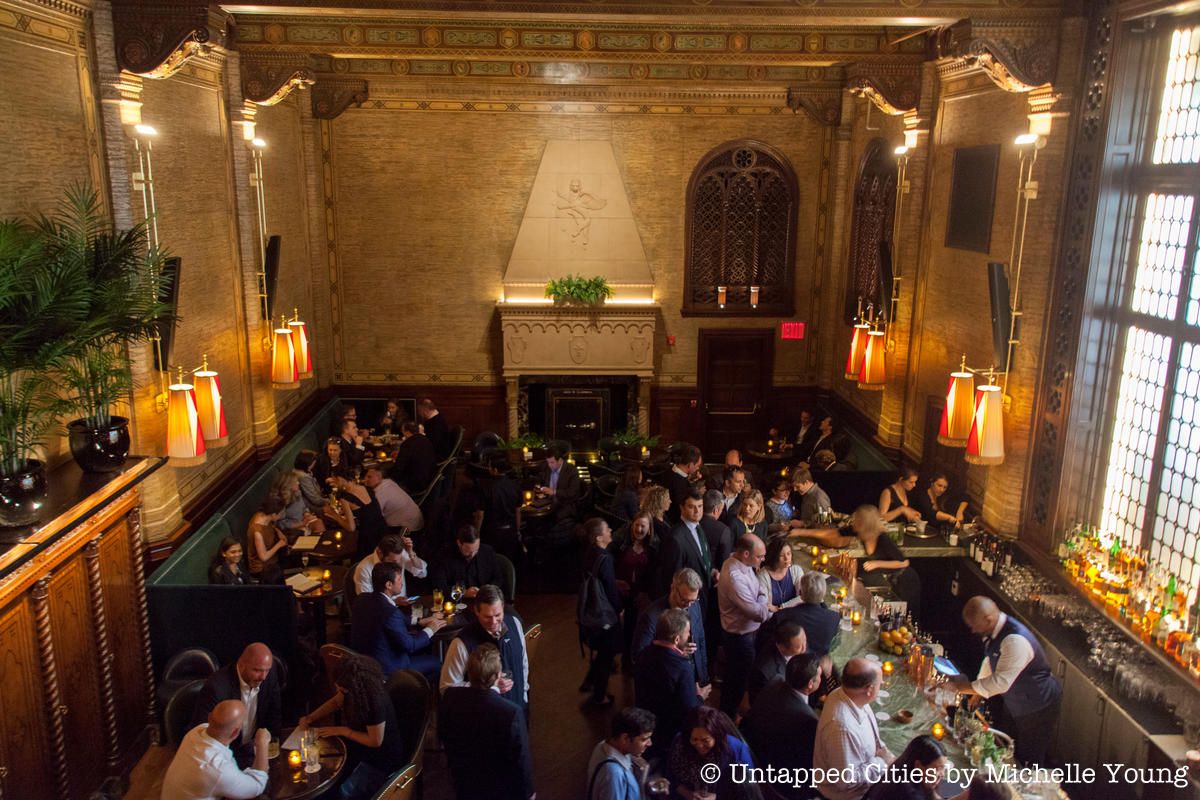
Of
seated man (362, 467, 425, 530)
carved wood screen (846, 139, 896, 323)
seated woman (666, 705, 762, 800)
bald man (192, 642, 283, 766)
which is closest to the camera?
seated woman (666, 705, 762, 800)

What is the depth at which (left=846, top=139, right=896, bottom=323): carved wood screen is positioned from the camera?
1057 cm

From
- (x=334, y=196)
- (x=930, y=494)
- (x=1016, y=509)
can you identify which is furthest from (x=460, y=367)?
(x=1016, y=509)

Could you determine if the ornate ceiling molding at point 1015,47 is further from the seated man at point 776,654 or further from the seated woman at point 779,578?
the seated man at point 776,654

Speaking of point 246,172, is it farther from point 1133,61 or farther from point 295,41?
point 1133,61

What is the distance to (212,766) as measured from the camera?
4828 mm

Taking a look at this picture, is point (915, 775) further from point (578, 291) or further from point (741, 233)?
point (741, 233)

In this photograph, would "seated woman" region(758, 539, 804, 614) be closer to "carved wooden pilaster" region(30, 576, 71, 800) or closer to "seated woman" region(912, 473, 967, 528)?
"seated woman" region(912, 473, 967, 528)

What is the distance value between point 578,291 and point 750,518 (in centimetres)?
603

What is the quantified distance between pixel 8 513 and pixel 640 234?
9747mm

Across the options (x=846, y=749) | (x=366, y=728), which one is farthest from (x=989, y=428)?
(x=366, y=728)

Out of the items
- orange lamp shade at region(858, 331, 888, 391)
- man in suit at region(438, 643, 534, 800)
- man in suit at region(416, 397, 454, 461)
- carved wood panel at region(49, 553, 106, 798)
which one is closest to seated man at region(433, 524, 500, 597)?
man in suit at region(438, 643, 534, 800)

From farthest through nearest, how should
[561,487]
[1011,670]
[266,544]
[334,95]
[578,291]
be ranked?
[578,291] < [334,95] < [561,487] < [266,544] < [1011,670]

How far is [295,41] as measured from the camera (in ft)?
31.6

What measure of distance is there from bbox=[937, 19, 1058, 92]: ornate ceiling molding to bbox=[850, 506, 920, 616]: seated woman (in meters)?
3.70
